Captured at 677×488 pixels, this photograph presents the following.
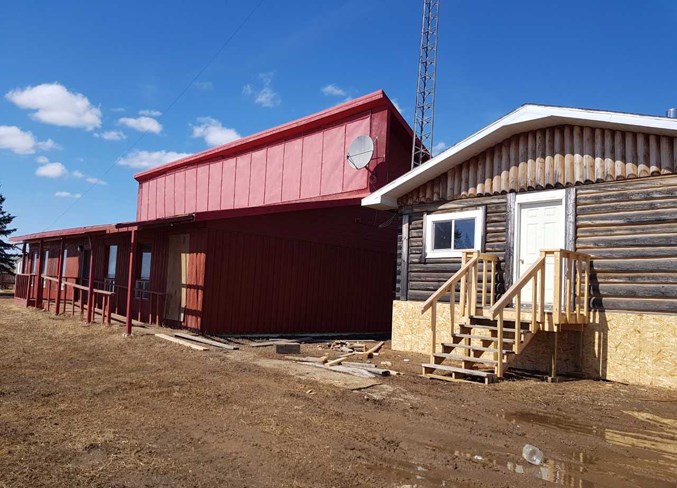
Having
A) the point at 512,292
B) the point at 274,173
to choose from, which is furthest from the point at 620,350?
the point at 274,173

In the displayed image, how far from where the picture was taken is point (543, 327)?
9156mm

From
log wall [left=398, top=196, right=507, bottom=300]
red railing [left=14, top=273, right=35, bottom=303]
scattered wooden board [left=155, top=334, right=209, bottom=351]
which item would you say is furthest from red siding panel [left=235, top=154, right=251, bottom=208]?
log wall [left=398, top=196, right=507, bottom=300]

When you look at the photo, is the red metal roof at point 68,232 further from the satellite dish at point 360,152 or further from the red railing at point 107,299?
the satellite dish at point 360,152

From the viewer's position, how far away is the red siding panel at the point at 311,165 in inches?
709

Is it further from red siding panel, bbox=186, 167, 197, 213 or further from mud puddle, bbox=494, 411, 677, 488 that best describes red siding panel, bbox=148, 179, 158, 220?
mud puddle, bbox=494, 411, 677, 488

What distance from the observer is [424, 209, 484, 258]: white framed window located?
11578mm

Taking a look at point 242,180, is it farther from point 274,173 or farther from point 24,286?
point 24,286

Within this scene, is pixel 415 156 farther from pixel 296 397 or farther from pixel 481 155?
pixel 296 397

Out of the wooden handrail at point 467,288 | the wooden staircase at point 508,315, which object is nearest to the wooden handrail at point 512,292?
the wooden staircase at point 508,315

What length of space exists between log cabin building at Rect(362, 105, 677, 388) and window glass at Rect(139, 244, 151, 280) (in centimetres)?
872

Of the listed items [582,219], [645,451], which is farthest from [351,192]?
[645,451]

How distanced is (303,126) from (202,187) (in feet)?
24.9

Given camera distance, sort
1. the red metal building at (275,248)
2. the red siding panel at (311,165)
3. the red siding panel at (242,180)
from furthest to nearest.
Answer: the red siding panel at (242,180)
the red siding panel at (311,165)
the red metal building at (275,248)

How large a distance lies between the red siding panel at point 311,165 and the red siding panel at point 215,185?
5.81m
